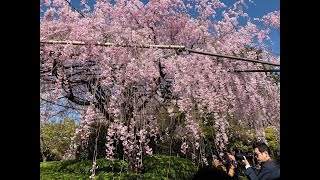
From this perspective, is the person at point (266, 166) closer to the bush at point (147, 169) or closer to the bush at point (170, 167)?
the bush at point (147, 169)

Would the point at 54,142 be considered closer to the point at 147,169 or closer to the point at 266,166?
the point at 147,169

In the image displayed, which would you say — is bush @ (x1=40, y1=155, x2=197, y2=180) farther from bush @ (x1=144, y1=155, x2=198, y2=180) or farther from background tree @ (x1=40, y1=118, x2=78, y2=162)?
background tree @ (x1=40, y1=118, x2=78, y2=162)

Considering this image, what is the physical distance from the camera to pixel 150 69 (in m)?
3.94

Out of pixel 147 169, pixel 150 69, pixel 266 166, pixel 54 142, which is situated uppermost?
pixel 150 69

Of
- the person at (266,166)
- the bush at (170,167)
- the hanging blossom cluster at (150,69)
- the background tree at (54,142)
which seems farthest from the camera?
the background tree at (54,142)

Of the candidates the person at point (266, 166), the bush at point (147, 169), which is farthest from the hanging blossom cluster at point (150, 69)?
the person at point (266, 166)

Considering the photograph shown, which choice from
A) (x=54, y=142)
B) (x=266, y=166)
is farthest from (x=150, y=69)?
(x=54, y=142)

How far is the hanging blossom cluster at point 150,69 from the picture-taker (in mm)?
3883

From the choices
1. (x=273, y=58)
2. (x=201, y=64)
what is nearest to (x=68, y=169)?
(x=201, y=64)

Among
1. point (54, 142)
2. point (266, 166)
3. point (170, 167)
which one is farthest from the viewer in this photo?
point (54, 142)

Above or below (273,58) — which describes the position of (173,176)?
below
